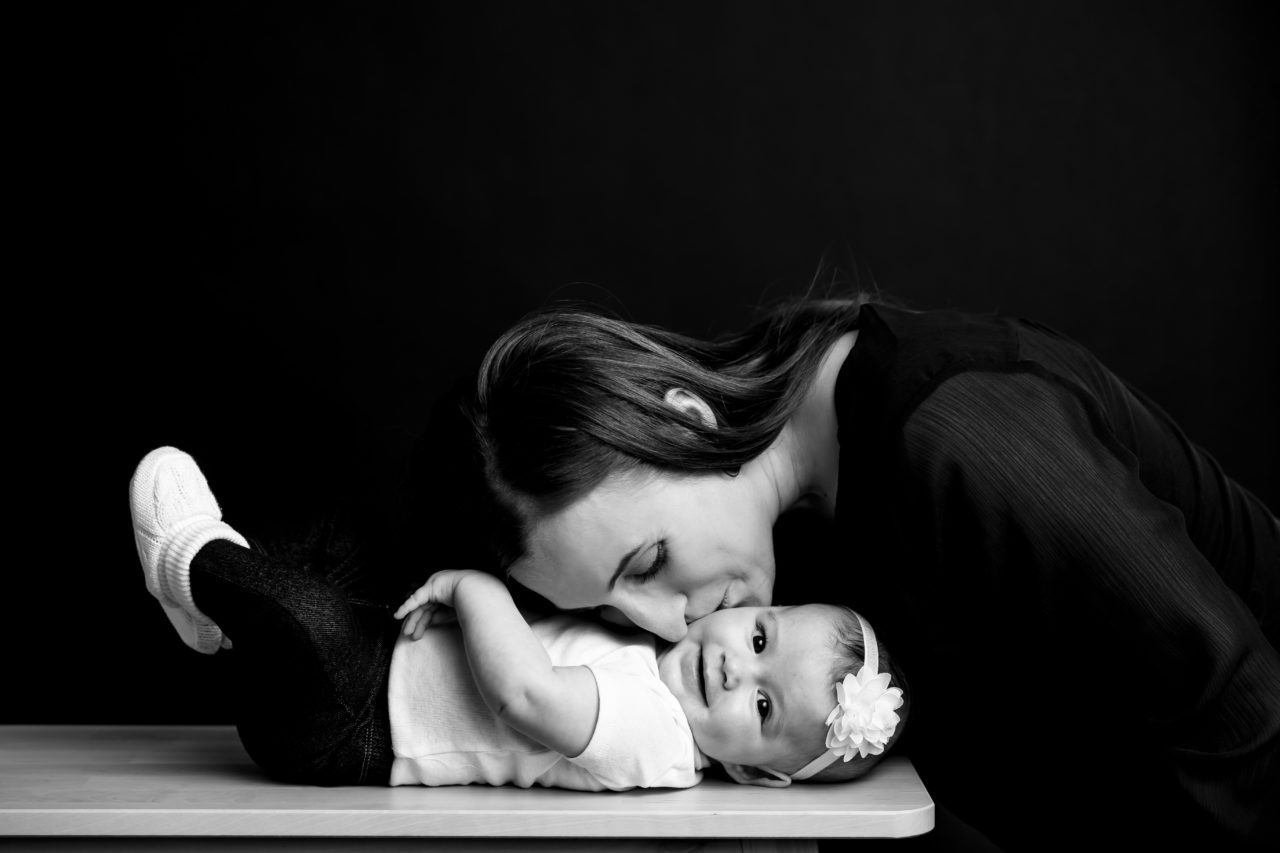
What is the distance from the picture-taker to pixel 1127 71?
97.3 inches

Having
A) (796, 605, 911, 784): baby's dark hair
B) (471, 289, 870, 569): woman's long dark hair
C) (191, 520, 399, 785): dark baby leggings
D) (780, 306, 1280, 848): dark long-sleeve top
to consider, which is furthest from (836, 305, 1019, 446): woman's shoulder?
(191, 520, 399, 785): dark baby leggings

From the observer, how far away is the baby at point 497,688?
4.93 feet

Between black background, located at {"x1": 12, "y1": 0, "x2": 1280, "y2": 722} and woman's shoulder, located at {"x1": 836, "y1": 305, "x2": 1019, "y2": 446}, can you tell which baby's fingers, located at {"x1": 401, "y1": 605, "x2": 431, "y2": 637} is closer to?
woman's shoulder, located at {"x1": 836, "y1": 305, "x2": 1019, "y2": 446}

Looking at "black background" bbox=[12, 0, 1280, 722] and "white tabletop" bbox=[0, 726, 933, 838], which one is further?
"black background" bbox=[12, 0, 1280, 722]

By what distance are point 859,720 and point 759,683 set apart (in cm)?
14

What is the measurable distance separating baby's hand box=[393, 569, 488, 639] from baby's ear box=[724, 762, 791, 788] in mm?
402

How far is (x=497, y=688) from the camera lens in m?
1.48

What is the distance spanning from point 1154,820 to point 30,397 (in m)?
2.14

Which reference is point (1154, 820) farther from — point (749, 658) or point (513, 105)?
point (513, 105)

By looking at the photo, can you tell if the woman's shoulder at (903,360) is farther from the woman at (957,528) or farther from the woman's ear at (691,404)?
the woman's ear at (691,404)

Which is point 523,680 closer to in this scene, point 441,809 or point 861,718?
point 441,809

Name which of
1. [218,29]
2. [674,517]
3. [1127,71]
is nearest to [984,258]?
[1127,71]

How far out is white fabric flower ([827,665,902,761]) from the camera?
153cm

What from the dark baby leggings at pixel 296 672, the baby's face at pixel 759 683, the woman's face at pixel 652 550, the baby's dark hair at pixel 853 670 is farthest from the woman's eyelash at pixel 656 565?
the dark baby leggings at pixel 296 672
